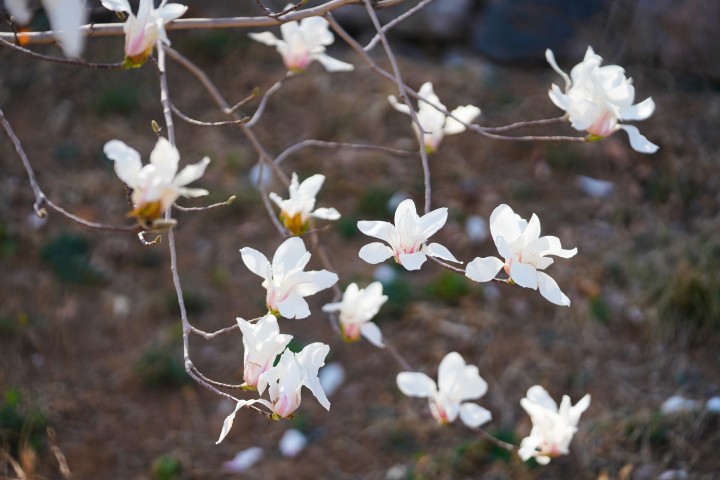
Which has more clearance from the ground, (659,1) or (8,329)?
(659,1)

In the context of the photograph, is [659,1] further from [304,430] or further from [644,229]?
[304,430]

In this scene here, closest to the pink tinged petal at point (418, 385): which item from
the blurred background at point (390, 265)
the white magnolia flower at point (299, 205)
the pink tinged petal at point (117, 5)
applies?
the white magnolia flower at point (299, 205)

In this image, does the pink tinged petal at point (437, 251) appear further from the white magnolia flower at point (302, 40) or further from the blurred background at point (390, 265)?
the blurred background at point (390, 265)

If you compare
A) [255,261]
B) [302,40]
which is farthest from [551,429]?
[302,40]

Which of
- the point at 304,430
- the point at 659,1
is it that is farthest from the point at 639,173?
the point at 304,430

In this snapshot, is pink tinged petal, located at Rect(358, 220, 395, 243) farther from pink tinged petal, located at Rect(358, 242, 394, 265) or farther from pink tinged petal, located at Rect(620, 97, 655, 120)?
pink tinged petal, located at Rect(620, 97, 655, 120)

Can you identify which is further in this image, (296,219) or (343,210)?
(343,210)
